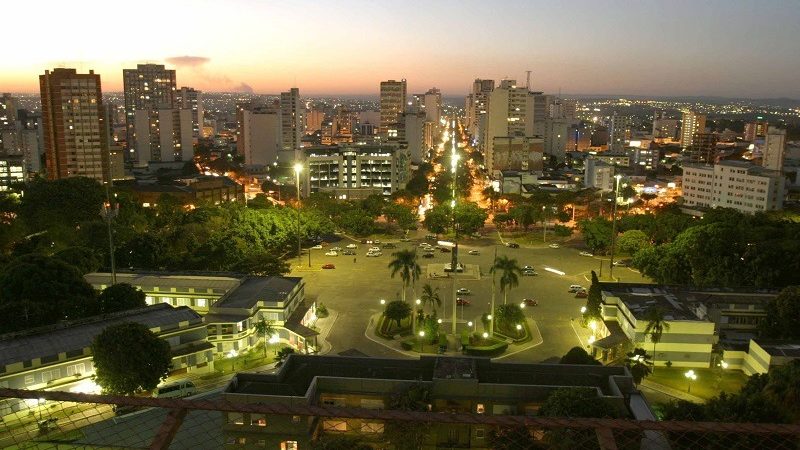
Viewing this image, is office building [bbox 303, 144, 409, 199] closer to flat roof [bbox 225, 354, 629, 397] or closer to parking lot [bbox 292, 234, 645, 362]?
parking lot [bbox 292, 234, 645, 362]

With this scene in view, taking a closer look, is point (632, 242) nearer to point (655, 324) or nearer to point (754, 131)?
point (655, 324)

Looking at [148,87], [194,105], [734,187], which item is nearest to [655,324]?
[734,187]

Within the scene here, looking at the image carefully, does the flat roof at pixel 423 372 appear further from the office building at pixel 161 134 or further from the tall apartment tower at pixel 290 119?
the tall apartment tower at pixel 290 119

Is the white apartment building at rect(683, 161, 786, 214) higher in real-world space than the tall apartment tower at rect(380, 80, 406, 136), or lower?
lower

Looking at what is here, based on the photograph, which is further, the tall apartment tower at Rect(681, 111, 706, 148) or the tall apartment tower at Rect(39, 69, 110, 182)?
the tall apartment tower at Rect(681, 111, 706, 148)

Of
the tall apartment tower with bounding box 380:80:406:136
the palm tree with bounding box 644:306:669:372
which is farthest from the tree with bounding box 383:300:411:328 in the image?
the tall apartment tower with bounding box 380:80:406:136

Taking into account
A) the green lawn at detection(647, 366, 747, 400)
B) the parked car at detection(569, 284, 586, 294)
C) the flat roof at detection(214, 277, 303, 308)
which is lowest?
the green lawn at detection(647, 366, 747, 400)

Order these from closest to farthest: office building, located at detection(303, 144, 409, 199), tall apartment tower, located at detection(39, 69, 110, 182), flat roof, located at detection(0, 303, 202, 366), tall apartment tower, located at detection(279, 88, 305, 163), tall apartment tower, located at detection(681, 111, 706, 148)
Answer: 1. flat roof, located at detection(0, 303, 202, 366)
2. tall apartment tower, located at detection(39, 69, 110, 182)
3. office building, located at detection(303, 144, 409, 199)
4. tall apartment tower, located at detection(279, 88, 305, 163)
5. tall apartment tower, located at detection(681, 111, 706, 148)
